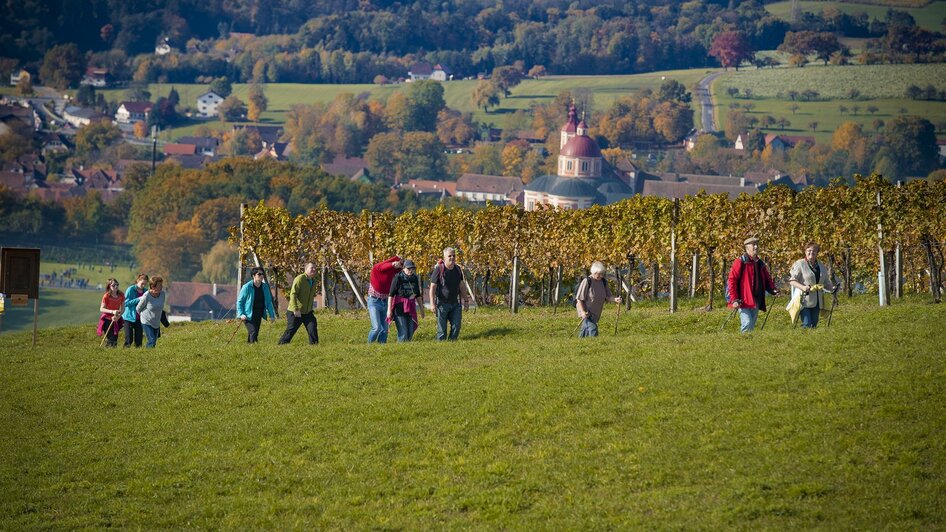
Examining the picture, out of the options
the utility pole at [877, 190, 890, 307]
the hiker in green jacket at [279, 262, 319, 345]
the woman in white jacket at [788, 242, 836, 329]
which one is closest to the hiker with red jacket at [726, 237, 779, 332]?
the woman in white jacket at [788, 242, 836, 329]

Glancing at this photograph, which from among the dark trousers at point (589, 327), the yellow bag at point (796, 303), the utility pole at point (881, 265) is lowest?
the dark trousers at point (589, 327)

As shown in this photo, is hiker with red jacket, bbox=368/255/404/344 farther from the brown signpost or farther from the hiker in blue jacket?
the brown signpost

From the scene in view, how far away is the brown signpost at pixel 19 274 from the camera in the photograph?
78.3 ft

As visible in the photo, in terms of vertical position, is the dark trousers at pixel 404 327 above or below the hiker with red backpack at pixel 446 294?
below

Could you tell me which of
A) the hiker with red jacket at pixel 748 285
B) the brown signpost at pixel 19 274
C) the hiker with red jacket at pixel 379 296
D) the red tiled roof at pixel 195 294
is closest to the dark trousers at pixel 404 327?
the hiker with red jacket at pixel 379 296

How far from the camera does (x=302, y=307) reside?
2380cm

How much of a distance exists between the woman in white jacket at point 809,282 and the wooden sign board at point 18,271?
1229 centimetres

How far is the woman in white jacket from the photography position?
20906mm

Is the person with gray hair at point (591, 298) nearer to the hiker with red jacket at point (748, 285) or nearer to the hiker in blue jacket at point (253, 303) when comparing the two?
the hiker with red jacket at point (748, 285)

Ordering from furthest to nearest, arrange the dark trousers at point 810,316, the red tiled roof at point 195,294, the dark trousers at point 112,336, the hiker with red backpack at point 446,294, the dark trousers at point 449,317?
the red tiled roof at point 195,294 → the dark trousers at point 112,336 → the dark trousers at point 449,317 → the hiker with red backpack at point 446,294 → the dark trousers at point 810,316

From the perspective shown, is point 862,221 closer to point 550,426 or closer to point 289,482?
point 550,426

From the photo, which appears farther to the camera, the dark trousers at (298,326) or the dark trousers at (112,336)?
the dark trousers at (112,336)

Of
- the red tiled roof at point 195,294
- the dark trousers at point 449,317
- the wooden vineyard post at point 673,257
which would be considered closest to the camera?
the dark trousers at point 449,317

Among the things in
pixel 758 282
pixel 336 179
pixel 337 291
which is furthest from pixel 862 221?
pixel 336 179
